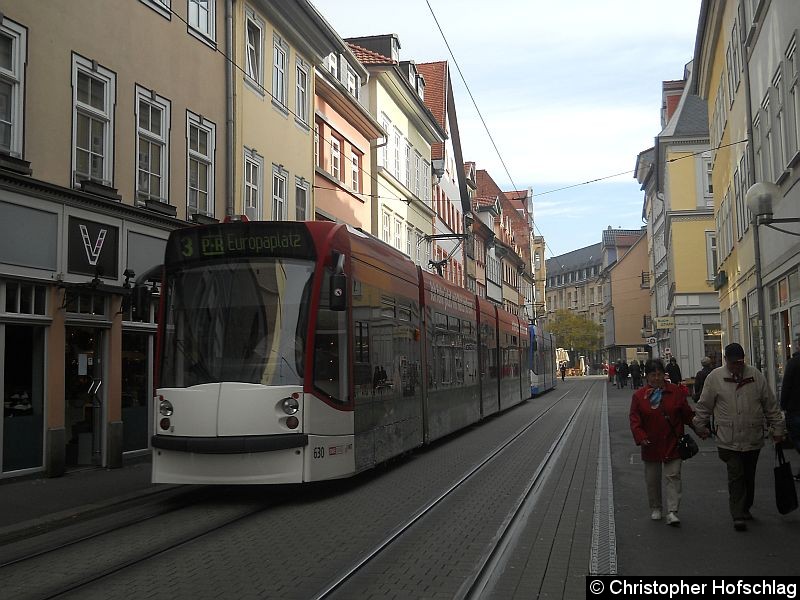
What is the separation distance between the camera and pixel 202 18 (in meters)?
19.2

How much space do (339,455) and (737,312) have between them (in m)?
19.4

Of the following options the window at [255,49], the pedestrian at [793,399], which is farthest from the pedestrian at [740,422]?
the window at [255,49]

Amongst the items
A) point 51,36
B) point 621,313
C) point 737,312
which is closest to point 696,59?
point 737,312

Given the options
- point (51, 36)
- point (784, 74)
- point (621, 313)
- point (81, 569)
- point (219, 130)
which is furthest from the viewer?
point (621, 313)

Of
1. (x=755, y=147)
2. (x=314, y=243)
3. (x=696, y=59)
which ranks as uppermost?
(x=696, y=59)

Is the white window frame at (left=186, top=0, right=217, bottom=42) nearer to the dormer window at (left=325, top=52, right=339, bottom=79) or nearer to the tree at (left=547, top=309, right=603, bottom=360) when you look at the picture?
the dormer window at (left=325, top=52, right=339, bottom=79)

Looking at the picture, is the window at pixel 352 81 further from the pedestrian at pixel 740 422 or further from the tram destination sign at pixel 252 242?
the pedestrian at pixel 740 422

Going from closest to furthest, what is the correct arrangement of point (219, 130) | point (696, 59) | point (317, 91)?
point (219, 130)
point (317, 91)
point (696, 59)

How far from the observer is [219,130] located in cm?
1978

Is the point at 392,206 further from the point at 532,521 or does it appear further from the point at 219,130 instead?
the point at 532,521

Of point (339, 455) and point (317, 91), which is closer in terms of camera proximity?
point (339, 455)

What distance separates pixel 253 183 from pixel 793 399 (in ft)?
46.6

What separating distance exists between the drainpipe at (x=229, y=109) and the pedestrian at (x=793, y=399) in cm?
1248

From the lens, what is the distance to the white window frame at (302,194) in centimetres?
2452
